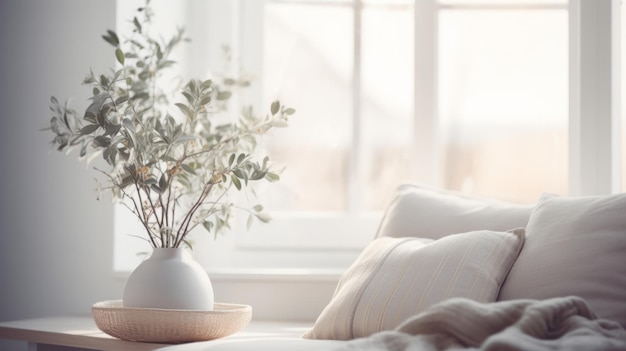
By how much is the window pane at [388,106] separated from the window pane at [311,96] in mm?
77

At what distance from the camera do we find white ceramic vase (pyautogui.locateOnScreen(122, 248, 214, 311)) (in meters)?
2.13

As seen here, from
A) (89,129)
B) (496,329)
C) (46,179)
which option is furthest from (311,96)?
(496,329)

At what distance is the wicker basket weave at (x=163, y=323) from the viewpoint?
208cm

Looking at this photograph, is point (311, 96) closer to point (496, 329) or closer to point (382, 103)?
point (382, 103)

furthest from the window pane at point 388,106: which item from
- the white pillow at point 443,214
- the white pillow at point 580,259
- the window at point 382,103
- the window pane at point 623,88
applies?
the white pillow at point 580,259

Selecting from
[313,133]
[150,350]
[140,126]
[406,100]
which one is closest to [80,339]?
[150,350]

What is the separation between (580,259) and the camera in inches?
73.6

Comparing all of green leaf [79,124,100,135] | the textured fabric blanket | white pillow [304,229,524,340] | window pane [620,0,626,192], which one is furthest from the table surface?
window pane [620,0,626,192]

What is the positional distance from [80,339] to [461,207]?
1044 millimetres

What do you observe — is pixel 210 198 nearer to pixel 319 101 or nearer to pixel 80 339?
pixel 319 101

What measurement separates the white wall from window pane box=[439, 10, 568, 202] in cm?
115

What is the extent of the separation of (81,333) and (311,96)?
1218 mm

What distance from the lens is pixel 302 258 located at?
2984mm

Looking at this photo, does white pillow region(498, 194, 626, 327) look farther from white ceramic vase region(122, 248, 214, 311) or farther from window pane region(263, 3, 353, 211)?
window pane region(263, 3, 353, 211)
